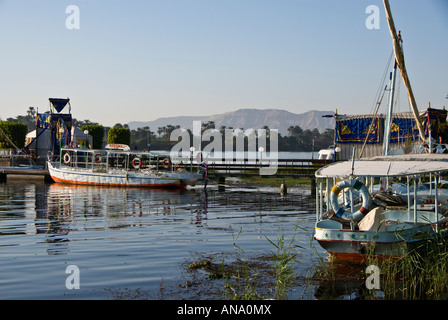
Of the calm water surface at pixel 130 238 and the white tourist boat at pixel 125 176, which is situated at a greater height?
the white tourist boat at pixel 125 176

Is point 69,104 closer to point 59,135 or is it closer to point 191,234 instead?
point 59,135

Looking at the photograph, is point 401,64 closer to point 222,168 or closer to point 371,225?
point 371,225

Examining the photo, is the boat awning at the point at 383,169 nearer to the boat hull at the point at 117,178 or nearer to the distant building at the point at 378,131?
the distant building at the point at 378,131

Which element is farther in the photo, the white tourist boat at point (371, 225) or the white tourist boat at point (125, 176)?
the white tourist boat at point (125, 176)

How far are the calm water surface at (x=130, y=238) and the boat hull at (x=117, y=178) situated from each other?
7443 mm

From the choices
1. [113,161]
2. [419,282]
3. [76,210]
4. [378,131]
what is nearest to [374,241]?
[419,282]

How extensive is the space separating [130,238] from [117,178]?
2863 cm

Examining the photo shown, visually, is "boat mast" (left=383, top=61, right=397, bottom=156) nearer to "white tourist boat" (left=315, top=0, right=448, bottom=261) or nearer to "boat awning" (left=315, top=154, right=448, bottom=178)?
"boat awning" (left=315, top=154, right=448, bottom=178)

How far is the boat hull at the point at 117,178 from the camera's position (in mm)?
46375

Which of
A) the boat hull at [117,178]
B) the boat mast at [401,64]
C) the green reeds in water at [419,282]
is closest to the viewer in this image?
the green reeds in water at [419,282]

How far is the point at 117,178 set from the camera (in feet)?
158

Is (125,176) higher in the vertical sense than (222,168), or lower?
lower

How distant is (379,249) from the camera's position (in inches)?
578

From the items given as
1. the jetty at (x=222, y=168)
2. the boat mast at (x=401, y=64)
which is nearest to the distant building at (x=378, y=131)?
the jetty at (x=222, y=168)
